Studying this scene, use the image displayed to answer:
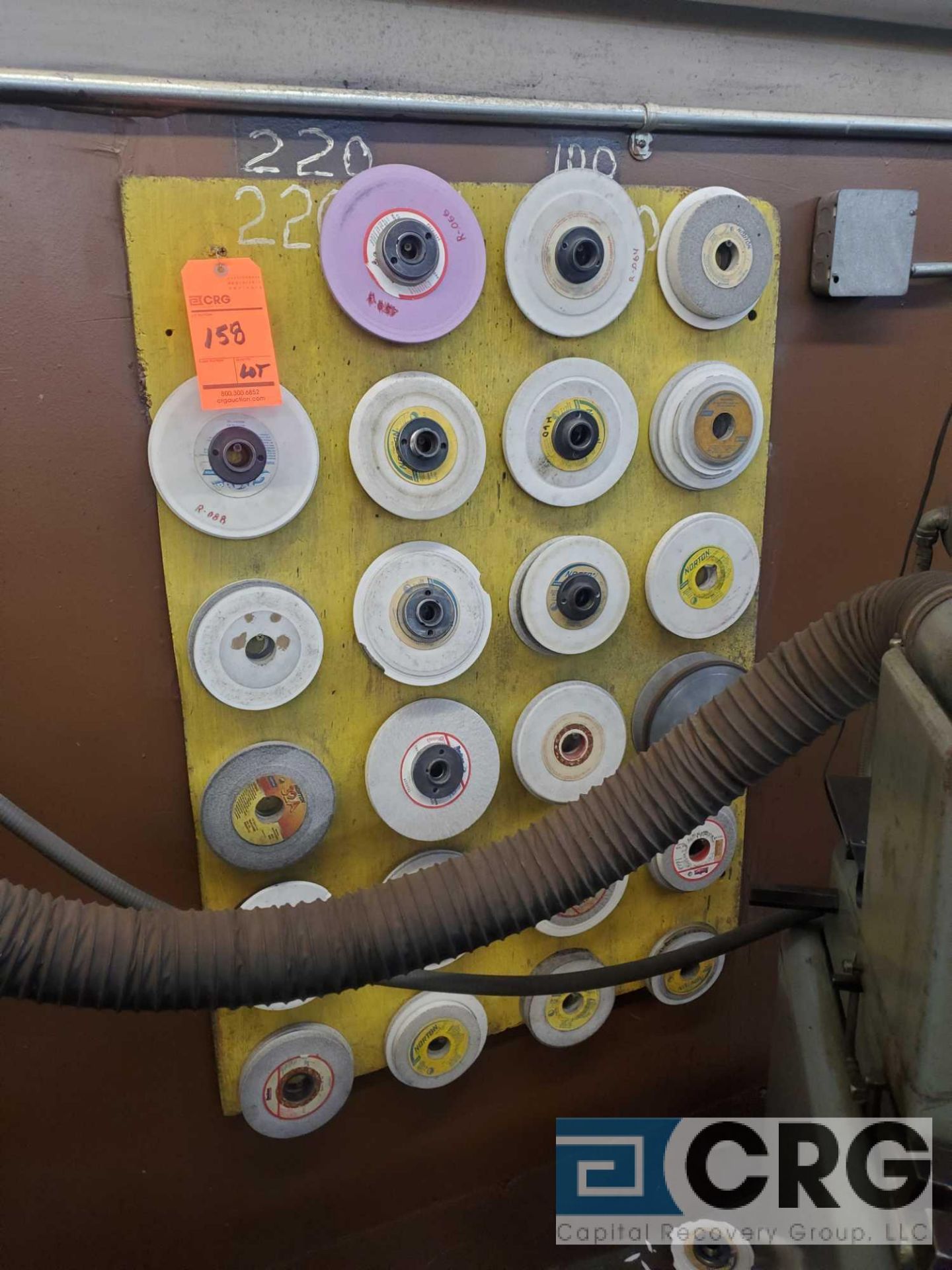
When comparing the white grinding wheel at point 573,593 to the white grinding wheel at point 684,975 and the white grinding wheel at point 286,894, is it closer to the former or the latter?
the white grinding wheel at point 286,894

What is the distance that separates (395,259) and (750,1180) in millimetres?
1498

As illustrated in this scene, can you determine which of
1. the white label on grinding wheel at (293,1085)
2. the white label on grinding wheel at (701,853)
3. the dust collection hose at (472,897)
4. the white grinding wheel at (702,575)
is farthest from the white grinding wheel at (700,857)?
the white label on grinding wheel at (293,1085)

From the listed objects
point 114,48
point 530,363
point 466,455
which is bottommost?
point 466,455

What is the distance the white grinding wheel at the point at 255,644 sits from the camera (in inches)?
42.1

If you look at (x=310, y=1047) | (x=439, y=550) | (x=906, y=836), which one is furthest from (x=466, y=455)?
(x=310, y=1047)

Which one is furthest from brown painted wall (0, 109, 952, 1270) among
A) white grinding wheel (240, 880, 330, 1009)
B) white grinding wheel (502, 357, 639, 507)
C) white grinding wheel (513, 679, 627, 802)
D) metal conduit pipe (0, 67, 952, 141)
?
white grinding wheel (513, 679, 627, 802)

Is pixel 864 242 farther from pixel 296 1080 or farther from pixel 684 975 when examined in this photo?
pixel 296 1080

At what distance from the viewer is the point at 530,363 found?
115 cm

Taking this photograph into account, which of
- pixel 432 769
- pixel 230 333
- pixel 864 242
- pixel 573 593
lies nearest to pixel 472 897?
pixel 432 769

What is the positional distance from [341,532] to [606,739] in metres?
0.52

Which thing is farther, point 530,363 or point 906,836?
point 530,363

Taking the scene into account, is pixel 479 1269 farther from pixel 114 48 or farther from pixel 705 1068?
pixel 114 48

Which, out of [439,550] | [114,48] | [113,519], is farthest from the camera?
[439,550]

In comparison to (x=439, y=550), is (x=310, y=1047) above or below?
below
